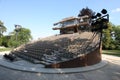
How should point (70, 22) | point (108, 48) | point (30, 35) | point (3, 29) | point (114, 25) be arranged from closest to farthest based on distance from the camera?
point (70, 22), point (108, 48), point (114, 25), point (3, 29), point (30, 35)

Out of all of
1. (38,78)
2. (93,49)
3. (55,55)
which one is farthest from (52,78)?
(93,49)

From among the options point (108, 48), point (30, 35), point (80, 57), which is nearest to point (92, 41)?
point (80, 57)

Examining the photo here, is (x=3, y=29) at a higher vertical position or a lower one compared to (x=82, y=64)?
higher

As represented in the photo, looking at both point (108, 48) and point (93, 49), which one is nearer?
point (93, 49)

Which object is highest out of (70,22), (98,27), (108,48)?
(70,22)

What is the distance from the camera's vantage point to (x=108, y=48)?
3631 centimetres

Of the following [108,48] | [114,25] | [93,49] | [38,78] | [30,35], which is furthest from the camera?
[30,35]

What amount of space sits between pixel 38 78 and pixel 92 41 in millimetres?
8788

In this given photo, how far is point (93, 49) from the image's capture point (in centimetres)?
1402

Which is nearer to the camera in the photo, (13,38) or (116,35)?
(116,35)

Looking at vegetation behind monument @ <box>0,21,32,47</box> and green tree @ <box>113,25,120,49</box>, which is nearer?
green tree @ <box>113,25,120,49</box>

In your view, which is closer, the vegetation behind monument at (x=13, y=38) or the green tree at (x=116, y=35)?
the green tree at (x=116, y=35)

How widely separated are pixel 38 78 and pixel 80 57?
4.44 meters

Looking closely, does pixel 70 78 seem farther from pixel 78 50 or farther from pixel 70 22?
pixel 70 22
